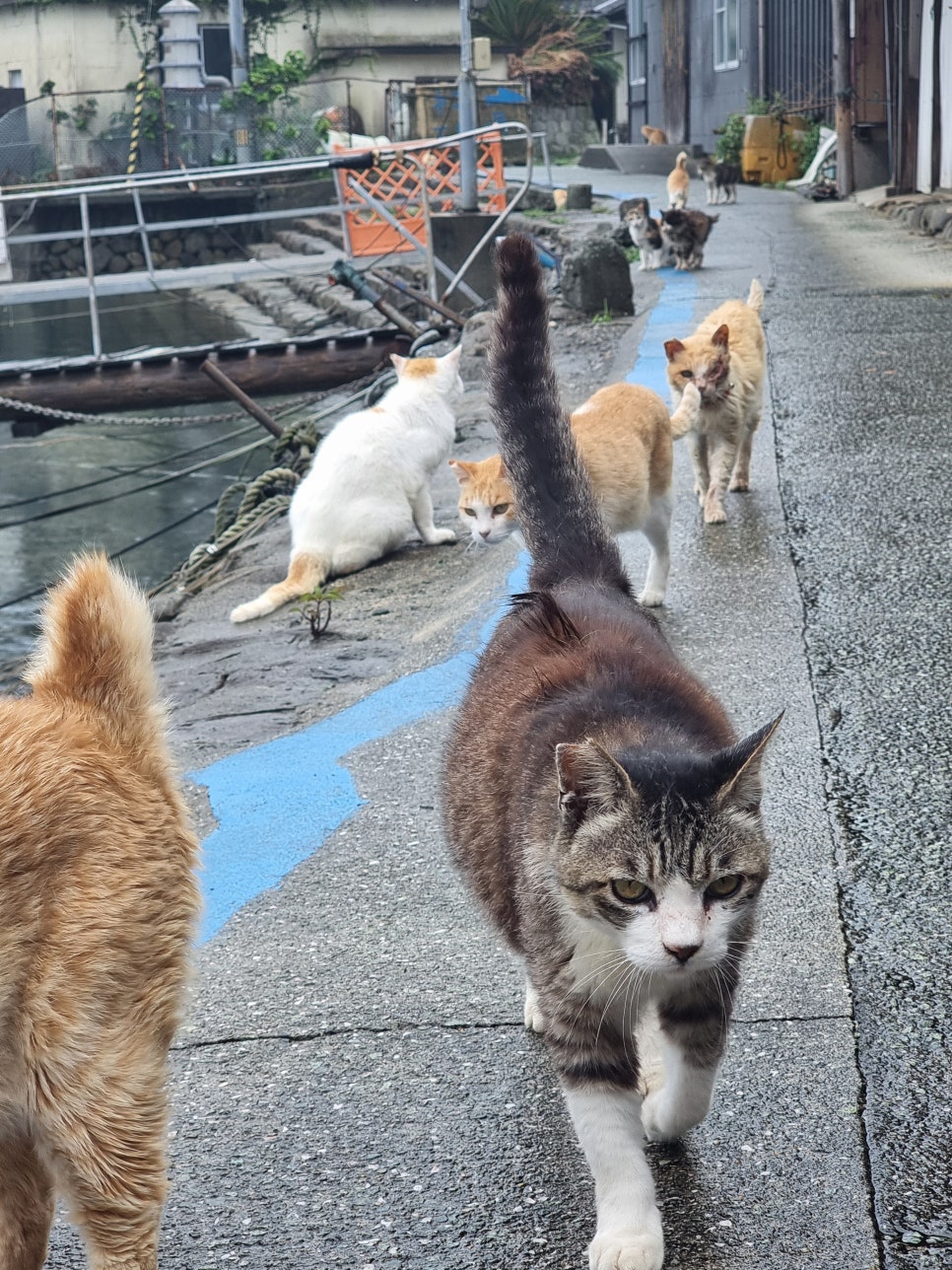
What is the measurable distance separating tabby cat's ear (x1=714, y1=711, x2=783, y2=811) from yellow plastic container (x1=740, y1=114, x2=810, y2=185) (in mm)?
24445

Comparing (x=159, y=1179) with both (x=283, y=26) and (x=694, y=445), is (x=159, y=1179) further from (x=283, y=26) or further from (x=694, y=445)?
(x=283, y=26)

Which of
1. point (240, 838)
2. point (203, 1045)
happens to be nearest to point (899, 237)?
point (240, 838)

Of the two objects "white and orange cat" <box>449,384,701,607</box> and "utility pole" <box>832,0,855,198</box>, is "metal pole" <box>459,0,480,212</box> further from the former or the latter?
"white and orange cat" <box>449,384,701,607</box>

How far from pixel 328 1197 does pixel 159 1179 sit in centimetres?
44

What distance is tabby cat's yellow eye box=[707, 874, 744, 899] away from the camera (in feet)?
7.45

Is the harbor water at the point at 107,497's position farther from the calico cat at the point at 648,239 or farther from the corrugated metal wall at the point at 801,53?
the corrugated metal wall at the point at 801,53

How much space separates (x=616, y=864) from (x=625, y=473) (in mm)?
3221

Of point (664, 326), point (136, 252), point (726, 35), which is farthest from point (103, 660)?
point (726, 35)

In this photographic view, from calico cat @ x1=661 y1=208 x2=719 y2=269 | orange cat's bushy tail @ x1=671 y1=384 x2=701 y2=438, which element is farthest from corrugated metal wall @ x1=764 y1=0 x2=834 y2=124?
orange cat's bushy tail @ x1=671 y1=384 x2=701 y2=438

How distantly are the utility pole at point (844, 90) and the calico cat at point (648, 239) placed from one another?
5384mm

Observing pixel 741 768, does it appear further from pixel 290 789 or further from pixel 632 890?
pixel 290 789

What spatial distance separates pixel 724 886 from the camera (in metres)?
2.28

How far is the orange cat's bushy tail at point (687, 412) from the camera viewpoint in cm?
602

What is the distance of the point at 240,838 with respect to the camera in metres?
4.02
